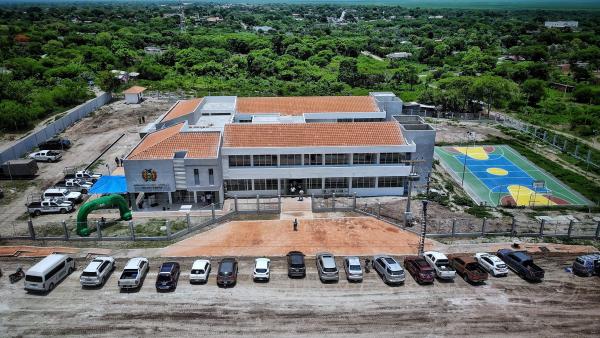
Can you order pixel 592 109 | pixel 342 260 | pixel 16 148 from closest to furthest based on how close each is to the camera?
1. pixel 342 260
2. pixel 16 148
3. pixel 592 109

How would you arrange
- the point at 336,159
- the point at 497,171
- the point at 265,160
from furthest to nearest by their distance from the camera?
the point at 497,171 → the point at 336,159 → the point at 265,160

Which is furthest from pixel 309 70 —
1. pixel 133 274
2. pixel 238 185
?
pixel 133 274

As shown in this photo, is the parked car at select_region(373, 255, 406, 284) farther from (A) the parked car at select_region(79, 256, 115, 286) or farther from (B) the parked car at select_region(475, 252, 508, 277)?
(A) the parked car at select_region(79, 256, 115, 286)

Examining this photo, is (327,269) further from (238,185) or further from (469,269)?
(238,185)

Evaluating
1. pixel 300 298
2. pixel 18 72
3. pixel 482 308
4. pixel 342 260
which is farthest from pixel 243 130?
pixel 18 72

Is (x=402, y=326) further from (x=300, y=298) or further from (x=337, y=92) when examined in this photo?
(x=337, y=92)

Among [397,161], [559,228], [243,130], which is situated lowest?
[559,228]
